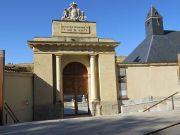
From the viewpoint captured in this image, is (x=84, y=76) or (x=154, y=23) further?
(x=154, y=23)

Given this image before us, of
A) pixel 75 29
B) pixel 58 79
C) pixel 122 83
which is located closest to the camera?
pixel 58 79

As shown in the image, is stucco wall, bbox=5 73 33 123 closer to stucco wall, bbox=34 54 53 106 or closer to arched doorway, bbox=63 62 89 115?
stucco wall, bbox=34 54 53 106

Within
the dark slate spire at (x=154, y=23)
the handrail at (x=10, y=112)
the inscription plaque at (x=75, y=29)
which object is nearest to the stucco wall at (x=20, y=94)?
the handrail at (x=10, y=112)

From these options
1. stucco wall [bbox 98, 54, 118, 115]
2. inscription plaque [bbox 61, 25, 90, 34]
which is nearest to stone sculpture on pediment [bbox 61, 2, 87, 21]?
inscription plaque [bbox 61, 25, 90, 34]

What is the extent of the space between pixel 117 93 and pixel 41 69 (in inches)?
265

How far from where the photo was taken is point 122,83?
2456 centimetres

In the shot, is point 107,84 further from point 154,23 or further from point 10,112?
point 154,23

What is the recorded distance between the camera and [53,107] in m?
22.4

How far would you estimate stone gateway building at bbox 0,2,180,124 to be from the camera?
2214 centimetres

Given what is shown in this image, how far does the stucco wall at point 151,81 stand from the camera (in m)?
24.7

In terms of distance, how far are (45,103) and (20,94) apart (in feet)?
8.19

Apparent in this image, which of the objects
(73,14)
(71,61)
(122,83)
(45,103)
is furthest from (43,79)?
(122,83)

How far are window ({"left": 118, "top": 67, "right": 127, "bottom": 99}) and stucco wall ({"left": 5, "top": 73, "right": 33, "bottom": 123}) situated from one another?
25.1 ft

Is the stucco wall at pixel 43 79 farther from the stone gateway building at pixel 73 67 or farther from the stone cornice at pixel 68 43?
the stone cornice at pixel 68 43
